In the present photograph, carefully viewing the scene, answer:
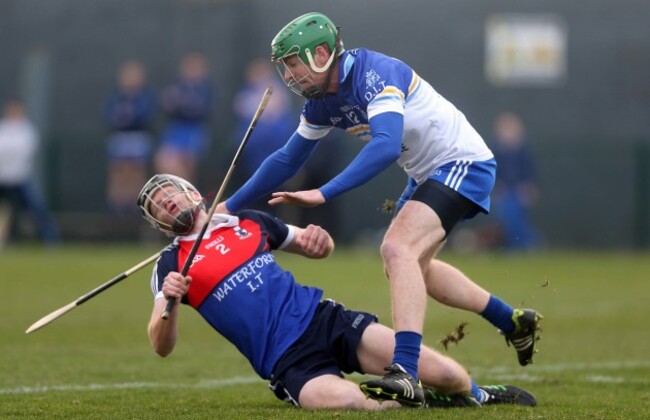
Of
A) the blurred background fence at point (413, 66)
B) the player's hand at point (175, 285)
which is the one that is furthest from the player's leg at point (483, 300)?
the blurred background fence at point (413, 66)

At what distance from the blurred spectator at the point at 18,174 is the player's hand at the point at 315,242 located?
15.0 m

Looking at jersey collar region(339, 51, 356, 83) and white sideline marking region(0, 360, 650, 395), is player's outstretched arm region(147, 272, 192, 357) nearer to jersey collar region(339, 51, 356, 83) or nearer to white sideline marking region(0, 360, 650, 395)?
white sideline marking region(0, 360, 650, 395)

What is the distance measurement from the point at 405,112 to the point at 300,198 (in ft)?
3.10

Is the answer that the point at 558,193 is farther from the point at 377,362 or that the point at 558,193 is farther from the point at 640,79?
the point at 377,362

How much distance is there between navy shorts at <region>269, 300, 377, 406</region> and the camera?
6656 millimetres

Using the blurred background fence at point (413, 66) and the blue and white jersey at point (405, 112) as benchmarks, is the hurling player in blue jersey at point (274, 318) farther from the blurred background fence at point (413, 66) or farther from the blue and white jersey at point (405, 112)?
the blurred background fence at point (413, 66)

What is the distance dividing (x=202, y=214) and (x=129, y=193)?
1558 cm

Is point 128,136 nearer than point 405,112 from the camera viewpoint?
No

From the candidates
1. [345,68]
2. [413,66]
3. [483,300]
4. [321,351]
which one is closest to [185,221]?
[321,351]

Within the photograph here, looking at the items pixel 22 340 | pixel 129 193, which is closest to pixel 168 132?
pixel 129 193

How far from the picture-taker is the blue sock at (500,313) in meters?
7.61

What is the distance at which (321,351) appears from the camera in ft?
22.0

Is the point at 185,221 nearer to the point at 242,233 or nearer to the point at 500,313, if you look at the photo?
the point at 242,233

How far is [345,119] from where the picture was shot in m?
7.34
